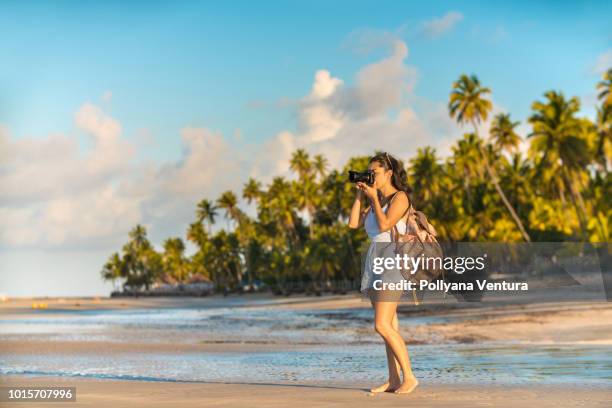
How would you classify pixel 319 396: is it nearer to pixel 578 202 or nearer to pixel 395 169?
pixel 395 169

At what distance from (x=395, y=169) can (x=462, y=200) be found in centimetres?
7863

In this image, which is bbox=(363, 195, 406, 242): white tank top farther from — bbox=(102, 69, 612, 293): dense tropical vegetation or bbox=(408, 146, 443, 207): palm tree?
bbox=(408, 146, 443, 207): palm tree

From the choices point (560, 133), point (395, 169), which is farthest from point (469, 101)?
point (395, 169)

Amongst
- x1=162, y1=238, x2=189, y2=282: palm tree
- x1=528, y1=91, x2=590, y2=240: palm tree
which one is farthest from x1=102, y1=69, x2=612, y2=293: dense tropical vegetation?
x1=162, y1=238, x2=189, y2=282: palm tree

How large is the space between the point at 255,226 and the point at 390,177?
120418 millimetres

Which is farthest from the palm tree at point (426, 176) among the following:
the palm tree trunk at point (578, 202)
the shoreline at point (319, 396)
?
the shoreline at point (319, 396)

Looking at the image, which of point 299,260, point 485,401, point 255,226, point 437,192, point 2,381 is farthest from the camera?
point 255,226

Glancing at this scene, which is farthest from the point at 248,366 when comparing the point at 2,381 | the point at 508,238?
the point at 508,238

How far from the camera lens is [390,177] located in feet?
25.8

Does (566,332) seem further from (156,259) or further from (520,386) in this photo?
(156,259)

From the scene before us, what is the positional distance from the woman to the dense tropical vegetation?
1399 inches

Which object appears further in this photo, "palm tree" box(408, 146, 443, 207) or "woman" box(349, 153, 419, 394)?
"palm tree" box(408, 146, 443, 207)

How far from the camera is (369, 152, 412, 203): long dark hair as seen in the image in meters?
7.80

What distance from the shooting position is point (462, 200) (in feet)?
279
